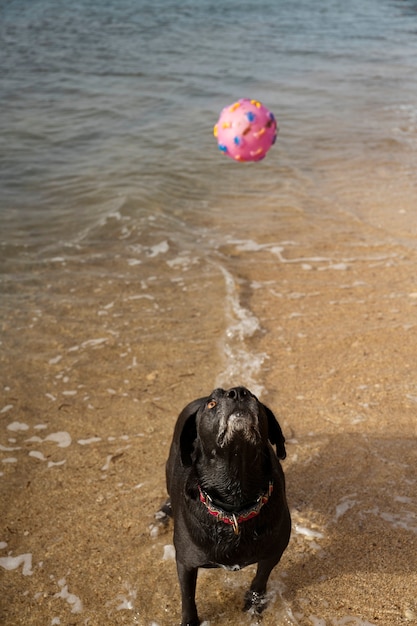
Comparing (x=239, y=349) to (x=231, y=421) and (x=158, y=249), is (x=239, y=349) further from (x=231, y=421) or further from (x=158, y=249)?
(x=231, y=421)

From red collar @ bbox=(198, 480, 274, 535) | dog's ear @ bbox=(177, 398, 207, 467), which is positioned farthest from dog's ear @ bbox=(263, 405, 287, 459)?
dog's ear @ bbox=(177, 398, 207, 467)

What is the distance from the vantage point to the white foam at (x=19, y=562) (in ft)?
13.7

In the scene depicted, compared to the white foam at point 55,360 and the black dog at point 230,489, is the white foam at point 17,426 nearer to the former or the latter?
the white foam at point 55,360

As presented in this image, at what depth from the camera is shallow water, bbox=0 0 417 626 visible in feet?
14.0

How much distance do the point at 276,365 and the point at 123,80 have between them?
1176 centimetres

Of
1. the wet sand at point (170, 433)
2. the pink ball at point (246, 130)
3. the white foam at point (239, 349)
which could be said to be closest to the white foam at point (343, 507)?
the wet sand at point (170, 433)

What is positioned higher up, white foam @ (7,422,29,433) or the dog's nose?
the dog's nose

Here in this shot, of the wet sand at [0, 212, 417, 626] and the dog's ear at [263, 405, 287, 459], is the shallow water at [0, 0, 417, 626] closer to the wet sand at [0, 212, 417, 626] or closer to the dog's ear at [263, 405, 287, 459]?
the wet sand at [0, 212, 417, 626]

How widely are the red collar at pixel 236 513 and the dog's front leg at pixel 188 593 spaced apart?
1.39ft

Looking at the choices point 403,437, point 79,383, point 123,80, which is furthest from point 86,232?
point 123,80

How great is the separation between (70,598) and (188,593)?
828 mm

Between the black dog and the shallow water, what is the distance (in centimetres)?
67

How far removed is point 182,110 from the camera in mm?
13570

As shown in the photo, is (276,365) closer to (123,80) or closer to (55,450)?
(55,450)
